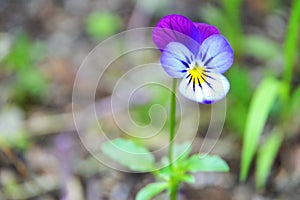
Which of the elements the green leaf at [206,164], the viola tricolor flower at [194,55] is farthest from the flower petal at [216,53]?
the green leaf at [206,164]

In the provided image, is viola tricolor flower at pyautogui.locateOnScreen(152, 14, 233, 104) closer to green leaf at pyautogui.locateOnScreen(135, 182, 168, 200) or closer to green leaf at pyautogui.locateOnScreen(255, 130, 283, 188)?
green leaf at pyautogui.locateOnScreen(135, 182, 168, 200)

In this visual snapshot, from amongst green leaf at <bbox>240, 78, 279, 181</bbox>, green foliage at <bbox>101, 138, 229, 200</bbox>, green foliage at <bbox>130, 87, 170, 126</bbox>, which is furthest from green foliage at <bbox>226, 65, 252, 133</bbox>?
green foliage at <bbox>101, 138, 229, 200</bbox>

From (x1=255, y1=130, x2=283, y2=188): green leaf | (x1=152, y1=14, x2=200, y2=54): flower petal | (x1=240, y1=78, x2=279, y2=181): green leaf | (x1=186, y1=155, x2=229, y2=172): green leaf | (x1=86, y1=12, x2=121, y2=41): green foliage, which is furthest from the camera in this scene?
(x1=86, y1=12, x2=121, y2=41): green foliage

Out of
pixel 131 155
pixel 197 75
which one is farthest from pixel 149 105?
pixel 197 75

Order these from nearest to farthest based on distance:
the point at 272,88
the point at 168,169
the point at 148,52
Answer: the point at 168,169
the point at 272,88
the point at 148,52

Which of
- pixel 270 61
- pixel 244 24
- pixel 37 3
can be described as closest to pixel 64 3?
pixel 37 3

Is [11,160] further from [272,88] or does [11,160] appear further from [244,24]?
[244,24]
